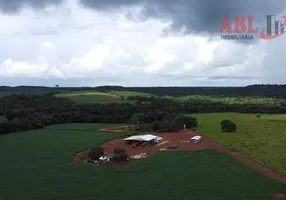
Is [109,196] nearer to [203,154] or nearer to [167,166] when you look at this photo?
[167,166]

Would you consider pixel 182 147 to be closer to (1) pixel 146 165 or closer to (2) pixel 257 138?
(1) pixel 146 165

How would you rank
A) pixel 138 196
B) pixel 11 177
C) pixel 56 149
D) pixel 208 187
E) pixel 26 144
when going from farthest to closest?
→ pixel 26 144, pixel 56 149, pixel 11 177, pixel 208 187, pixel 138 196

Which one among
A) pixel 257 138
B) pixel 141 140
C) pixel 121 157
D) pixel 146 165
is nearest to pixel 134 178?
pixel 146 165

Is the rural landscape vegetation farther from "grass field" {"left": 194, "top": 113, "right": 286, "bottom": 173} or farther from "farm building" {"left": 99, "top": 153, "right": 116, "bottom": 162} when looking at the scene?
"farm building" {"left": 99, "top": 153, "right": 116, "bottom": 162}

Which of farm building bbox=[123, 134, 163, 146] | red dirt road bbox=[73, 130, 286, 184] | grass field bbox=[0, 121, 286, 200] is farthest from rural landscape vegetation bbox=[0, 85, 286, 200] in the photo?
farm building bbox=[123, 134, 163, 146]

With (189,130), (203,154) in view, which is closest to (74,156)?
(203,154)

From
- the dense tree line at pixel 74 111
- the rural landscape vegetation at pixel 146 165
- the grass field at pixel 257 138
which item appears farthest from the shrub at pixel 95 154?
the dense tree line at pixel 74 111
